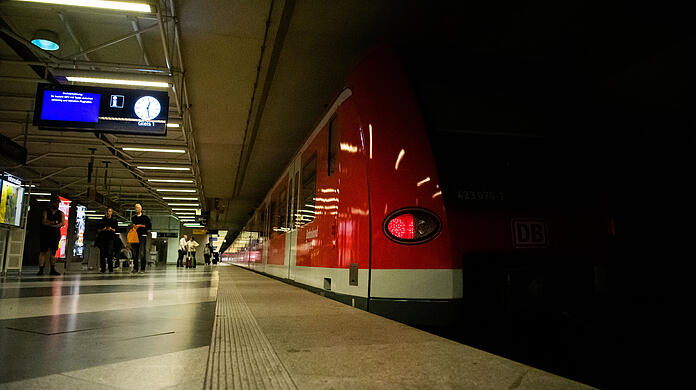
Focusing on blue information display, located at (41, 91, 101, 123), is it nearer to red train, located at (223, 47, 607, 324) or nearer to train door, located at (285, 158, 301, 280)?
train door, located at (285, 158, 301, 280)

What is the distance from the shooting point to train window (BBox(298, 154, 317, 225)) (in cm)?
510

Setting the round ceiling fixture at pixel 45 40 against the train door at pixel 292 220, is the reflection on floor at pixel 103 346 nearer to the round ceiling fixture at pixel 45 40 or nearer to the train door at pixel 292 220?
the train door at pixel 292 220

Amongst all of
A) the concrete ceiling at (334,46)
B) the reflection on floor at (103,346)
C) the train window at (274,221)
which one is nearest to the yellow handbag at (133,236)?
the concrete ceiling at (334,46)

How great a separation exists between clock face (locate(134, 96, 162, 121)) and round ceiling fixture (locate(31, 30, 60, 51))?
5.04 ft

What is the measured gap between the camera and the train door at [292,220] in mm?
6281

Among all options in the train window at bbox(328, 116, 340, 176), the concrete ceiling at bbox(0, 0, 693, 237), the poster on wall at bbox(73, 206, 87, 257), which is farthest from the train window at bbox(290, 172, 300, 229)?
the poster on wall at bbox(73, 206, 87, 257)

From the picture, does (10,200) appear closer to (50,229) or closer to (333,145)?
(50,229)

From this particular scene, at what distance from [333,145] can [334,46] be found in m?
3.17

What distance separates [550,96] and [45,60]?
8294mm

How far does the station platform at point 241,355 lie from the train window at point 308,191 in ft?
7.32

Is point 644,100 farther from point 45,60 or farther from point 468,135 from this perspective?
point 45,60

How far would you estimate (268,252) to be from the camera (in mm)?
9945

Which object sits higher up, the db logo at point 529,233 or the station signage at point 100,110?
the station signage at point 100,110

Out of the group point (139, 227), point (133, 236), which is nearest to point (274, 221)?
point (139, 227)
